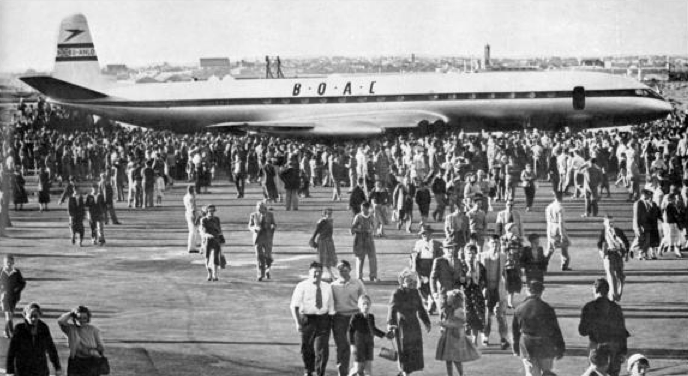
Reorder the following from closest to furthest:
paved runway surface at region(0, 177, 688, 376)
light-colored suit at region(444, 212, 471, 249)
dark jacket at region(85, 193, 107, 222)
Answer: paved runway surface at region(0, 177, 688, 376) < light-colored suit at region(444, 212, 471, 249) < dark jacket at region(85, 193, 107, 222)

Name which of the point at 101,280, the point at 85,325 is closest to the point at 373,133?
the point at 101,280

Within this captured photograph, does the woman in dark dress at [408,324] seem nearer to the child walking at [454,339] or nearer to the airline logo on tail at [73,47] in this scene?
the child walking at [454,339]

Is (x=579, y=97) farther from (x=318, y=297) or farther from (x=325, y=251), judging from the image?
(x=318, y=297)

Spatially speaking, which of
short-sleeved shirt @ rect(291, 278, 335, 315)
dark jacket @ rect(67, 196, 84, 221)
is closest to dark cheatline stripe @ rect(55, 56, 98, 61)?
dark jacket @ rect(67, 196, 84, 221)

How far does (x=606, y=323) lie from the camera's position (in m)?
10.9

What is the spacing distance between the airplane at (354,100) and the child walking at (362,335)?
28089 millimetres

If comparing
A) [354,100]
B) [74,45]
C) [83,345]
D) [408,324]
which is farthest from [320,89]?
[83,345]

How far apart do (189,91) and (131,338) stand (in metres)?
30.3

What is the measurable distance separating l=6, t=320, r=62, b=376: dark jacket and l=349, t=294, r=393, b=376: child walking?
287 centimetres

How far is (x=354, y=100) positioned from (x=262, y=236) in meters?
23.6

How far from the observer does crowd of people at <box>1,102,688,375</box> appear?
37.2 feet

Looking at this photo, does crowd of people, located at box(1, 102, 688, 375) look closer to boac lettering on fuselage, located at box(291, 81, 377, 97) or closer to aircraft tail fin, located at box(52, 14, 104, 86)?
boac lettering on fuselage, located at box(291, 81, 377, 97)

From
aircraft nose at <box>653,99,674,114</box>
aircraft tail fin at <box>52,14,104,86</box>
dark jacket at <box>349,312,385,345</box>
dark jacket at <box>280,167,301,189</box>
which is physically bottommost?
dark jacket at <box>349,312,385,345</box>

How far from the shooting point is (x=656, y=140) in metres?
33.9
